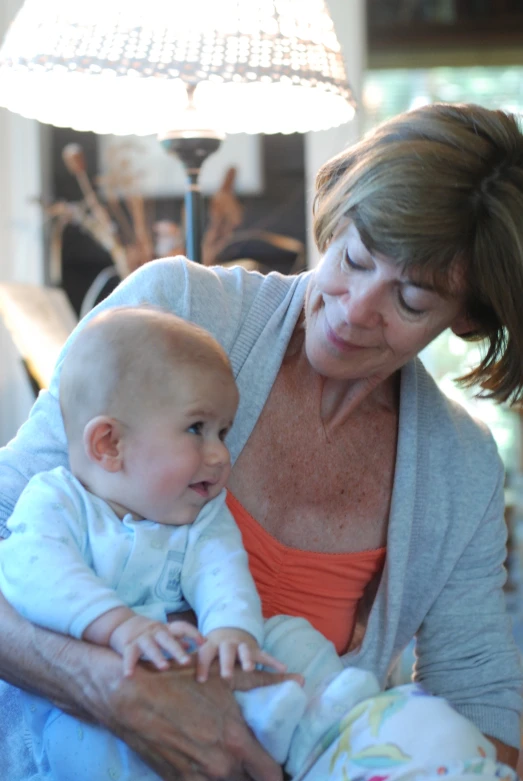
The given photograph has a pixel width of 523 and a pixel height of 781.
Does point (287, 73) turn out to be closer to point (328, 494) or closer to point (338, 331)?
point (338, 331)

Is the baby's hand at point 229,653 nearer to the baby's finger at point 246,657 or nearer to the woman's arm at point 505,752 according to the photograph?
the baby's finger at point 246,657

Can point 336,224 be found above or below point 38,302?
above

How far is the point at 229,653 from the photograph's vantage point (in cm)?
107

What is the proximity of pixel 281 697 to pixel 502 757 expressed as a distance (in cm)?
57

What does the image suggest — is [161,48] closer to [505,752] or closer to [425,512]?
[425,512]

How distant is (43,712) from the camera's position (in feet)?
3.92

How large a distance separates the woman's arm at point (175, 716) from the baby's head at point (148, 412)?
19cm

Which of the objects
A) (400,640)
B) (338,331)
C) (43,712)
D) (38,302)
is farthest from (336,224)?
(38,302)

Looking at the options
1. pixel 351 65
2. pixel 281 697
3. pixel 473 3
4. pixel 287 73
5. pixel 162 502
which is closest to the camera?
pixel 281 697

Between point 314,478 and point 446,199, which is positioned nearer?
point 446,199

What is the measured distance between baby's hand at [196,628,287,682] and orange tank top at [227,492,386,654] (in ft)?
0.97

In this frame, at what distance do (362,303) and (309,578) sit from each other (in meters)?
0.40

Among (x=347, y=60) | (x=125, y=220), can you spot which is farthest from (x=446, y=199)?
(x=125, y=220)

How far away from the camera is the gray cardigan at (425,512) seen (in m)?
1.45
